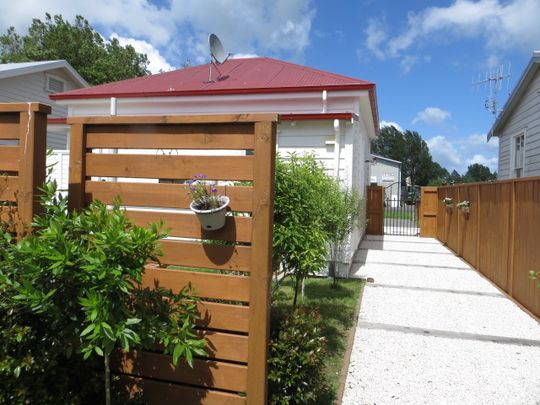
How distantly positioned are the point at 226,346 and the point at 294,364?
502mm

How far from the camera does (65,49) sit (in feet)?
93.5

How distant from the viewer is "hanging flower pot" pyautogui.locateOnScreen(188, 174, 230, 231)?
95.7 inches

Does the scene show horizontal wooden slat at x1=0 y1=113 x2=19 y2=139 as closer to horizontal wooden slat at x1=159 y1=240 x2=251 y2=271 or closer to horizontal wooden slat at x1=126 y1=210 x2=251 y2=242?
horizontal wooden slat at x1=126 y1=210 x2=251 y2=242

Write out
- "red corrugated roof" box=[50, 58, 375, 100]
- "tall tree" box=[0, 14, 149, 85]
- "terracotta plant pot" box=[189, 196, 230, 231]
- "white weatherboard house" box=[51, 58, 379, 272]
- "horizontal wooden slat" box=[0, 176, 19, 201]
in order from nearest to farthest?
"terracotta plant pot" box=[189, 196, 230, 231]
"horizontal wooden slat" box=[0, 176, 19, 201]
"white weatherboard house" box=[51, 58, 379, 272]
"red corrugated roof" box=[50, 58, 375, 100]
"tall tree" box=[0, 14, 149, 85]

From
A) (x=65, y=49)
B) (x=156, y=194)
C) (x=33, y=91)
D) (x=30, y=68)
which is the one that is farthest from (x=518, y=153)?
(x=65, y=49)

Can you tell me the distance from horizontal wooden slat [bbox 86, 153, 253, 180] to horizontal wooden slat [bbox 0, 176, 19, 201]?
0.45 m

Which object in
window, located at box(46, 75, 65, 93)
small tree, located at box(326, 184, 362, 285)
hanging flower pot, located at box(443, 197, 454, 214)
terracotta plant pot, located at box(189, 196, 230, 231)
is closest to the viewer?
terracotta plant pot, located at box(189, 196, 230, 231)

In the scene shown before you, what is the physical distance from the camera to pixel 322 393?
3197 mm

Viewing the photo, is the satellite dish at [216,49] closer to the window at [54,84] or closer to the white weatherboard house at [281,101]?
the white weatherboard house at [281,101]

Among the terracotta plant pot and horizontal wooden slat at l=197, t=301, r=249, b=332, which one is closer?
the terracotta plant pot

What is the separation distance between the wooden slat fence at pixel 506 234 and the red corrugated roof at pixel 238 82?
3.21 metres

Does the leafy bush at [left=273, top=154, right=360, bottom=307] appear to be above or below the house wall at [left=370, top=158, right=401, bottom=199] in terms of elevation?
below

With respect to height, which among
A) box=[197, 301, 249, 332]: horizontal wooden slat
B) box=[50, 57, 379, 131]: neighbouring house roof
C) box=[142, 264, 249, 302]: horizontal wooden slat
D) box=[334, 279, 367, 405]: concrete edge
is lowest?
→ box=[334, 279, 367, 405]: concrete edge

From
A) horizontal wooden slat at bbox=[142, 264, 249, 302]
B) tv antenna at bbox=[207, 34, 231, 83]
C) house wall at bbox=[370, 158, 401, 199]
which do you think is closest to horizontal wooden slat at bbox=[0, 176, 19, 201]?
horizontal wooden slat at bbox=[142, 264, 249, 302]
